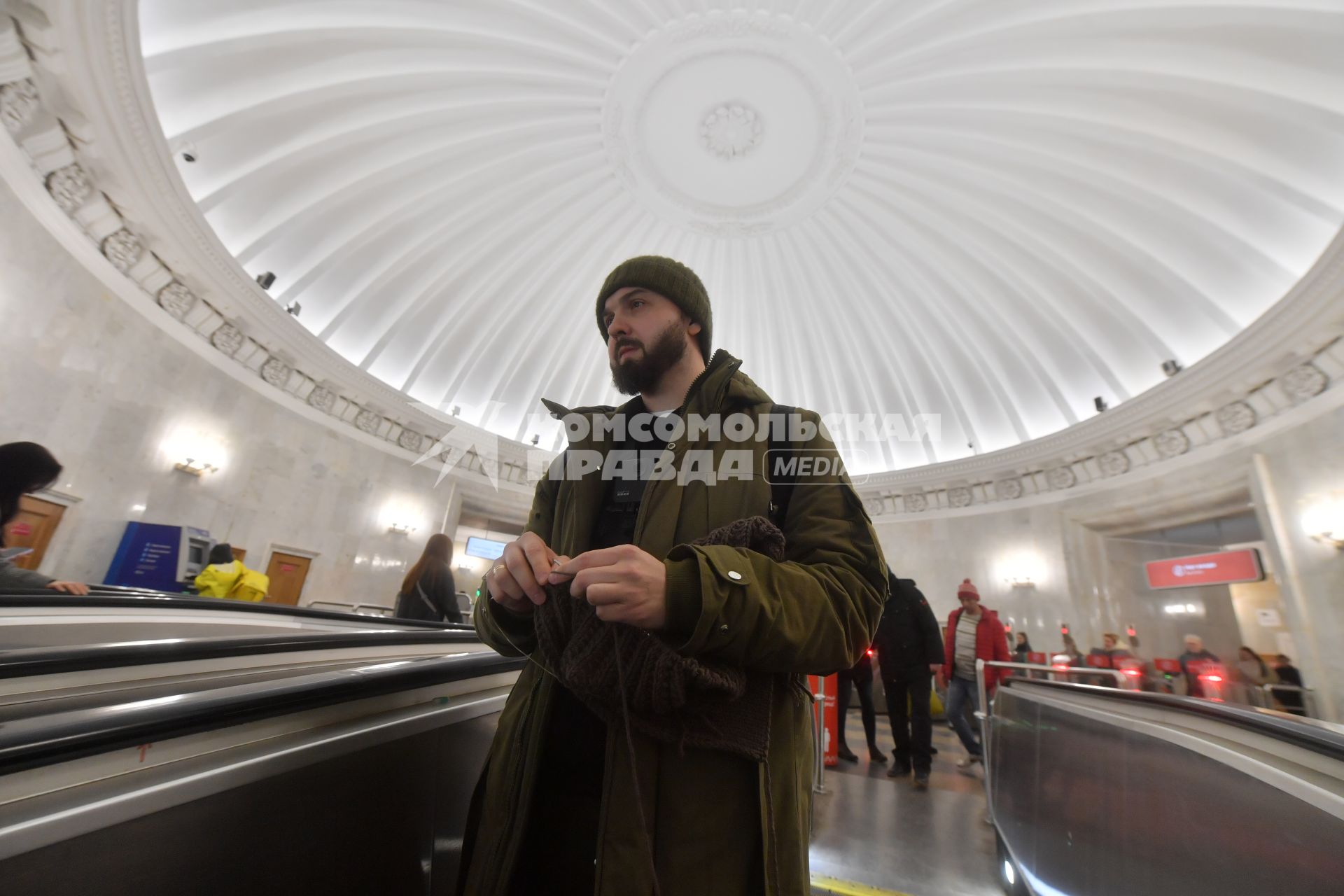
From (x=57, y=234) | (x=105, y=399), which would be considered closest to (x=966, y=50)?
(x=57, y=234)

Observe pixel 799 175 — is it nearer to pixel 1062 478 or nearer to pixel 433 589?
pixel 1062 478

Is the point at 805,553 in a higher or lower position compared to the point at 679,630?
higher

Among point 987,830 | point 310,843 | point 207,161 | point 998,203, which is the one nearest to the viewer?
point 310,843

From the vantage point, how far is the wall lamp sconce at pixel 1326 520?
7.12 meters

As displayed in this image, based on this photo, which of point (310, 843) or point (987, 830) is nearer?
point (310, 843)

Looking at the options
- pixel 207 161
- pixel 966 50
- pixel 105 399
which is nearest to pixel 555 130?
pixel 207 161

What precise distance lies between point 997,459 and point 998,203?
5.52 m

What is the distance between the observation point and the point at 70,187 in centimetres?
634

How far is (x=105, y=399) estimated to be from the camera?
7.06 m

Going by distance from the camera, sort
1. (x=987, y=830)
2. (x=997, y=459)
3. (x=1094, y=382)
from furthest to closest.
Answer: (x=997, y=459) < (x=1094, y=382) < (x=987, y=830)

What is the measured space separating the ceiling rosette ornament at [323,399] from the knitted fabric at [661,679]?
1155cm

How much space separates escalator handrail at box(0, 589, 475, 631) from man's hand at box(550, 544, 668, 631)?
2342 millimetres

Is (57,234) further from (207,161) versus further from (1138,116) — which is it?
(1138,116)

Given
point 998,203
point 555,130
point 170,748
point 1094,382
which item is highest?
point 555,130
